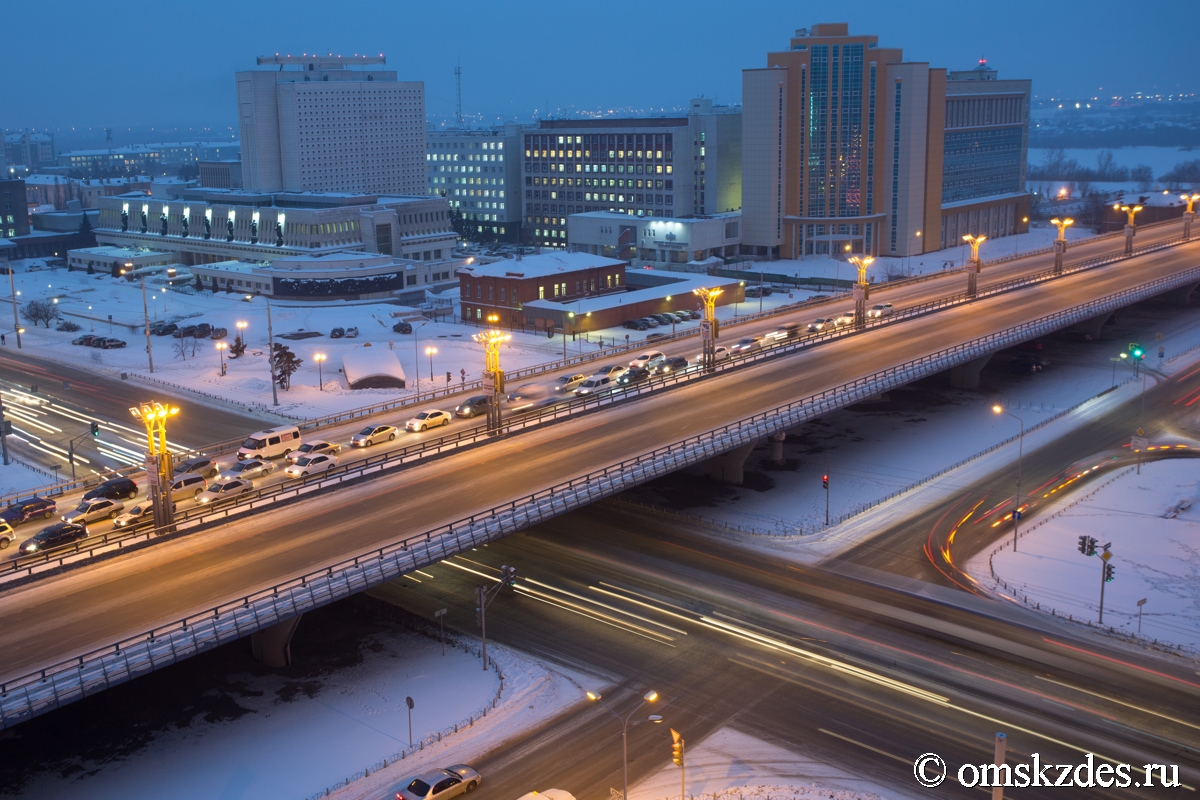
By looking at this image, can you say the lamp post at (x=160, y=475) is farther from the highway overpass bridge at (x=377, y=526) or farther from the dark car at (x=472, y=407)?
the dark car at (x=472, y=407)

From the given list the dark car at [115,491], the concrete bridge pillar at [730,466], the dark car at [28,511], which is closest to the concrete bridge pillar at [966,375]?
the concrete bridge pillar at [730,466]

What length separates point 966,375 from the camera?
72.3 m

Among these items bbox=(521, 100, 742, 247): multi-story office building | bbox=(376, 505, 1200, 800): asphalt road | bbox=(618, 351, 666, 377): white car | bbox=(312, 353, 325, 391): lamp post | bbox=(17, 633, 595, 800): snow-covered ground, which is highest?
bbox=(521, 100, 742, 247): multi-story office building

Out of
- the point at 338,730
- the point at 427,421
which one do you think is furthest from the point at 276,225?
the point at 338,730

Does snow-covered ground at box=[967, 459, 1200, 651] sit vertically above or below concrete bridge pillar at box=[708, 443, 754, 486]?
below

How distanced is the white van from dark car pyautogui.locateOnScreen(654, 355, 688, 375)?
24.1 metres

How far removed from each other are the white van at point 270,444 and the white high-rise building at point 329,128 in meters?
Answer: 125

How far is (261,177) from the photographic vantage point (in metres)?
169

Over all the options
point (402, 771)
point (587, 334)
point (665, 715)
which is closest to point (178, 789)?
point (402, 771)

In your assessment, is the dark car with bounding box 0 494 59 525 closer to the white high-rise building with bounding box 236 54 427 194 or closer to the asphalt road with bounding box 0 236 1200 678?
the asphalt road with bounding box 0 236 1200 678

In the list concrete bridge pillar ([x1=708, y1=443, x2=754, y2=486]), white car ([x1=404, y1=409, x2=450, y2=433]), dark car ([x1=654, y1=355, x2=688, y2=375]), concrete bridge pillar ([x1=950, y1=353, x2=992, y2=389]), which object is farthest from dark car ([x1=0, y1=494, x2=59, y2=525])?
concrete bridge pillar ([x1=950, y1=353, x2=992, y2=389])

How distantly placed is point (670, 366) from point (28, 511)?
3753 cm

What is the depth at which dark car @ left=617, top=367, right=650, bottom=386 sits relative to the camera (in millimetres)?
63500

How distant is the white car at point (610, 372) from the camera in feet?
209
